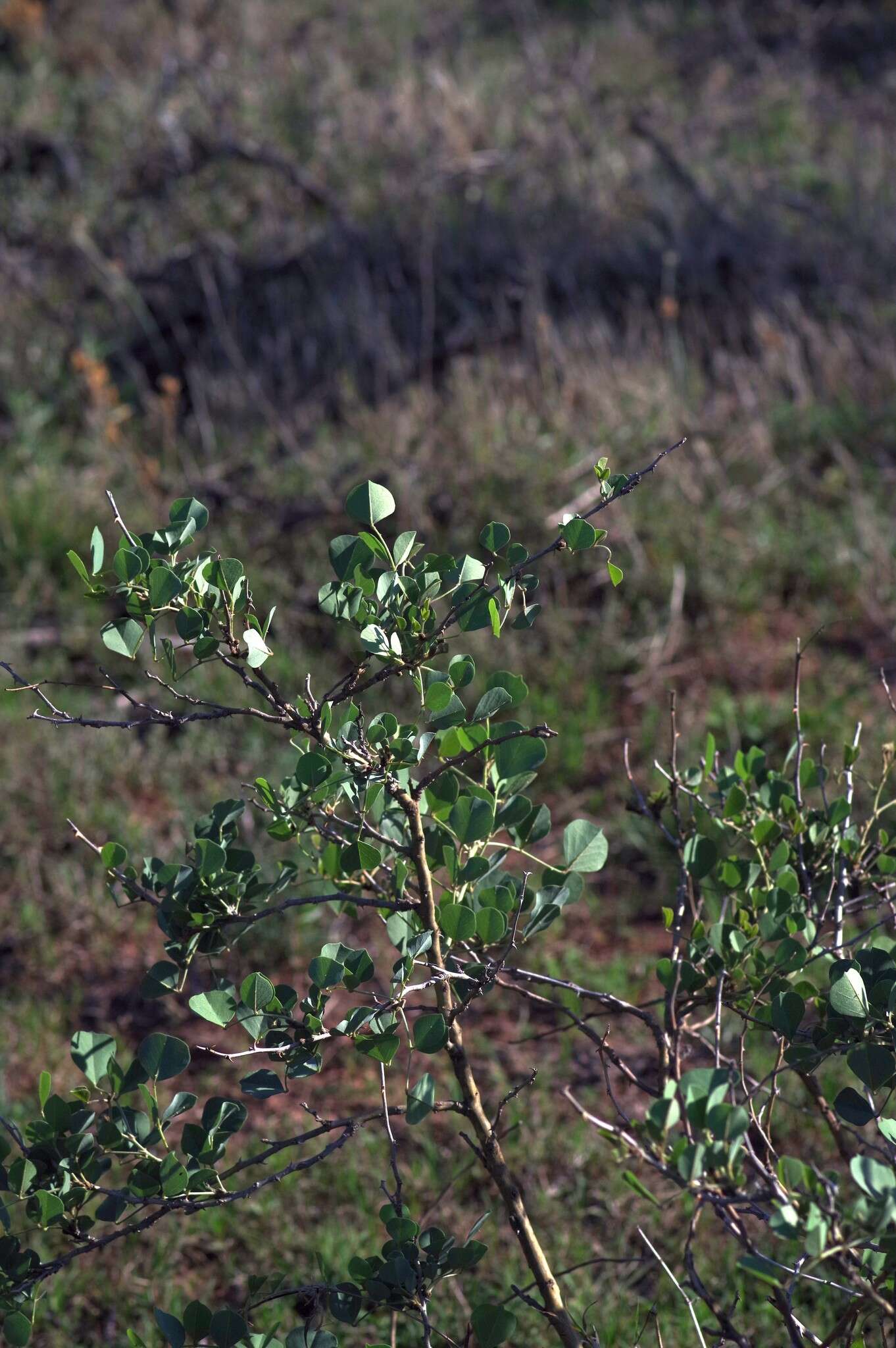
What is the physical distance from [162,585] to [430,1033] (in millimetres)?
581

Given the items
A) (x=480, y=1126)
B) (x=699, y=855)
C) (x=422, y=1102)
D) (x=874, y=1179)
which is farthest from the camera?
(x=699, y=855)

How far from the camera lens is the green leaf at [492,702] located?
1.46 metres

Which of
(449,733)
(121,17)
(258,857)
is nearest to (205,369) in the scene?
(258,857)

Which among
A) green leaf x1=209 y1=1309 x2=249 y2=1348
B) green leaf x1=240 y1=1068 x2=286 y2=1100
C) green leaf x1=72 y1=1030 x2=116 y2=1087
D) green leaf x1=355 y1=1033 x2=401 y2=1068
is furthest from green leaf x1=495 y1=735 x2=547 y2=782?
green leaf x1=209 y1=1309 x2=249 y2=1348

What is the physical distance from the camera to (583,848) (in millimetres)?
1598

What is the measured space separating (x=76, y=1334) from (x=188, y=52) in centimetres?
940

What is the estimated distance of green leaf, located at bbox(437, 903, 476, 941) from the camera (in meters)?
1.39

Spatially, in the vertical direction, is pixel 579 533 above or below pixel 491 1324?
above

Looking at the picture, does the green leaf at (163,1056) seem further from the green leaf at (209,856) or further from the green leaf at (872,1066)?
the green leaf at (872,1066)

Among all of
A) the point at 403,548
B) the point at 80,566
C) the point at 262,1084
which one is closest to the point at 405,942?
the point at 262,1084

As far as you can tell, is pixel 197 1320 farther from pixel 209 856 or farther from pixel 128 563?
pixel 128 563

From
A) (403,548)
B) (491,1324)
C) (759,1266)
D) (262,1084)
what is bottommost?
(491,1324)

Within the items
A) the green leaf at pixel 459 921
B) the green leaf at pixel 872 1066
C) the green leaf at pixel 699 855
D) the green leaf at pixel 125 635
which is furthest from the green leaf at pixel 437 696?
the green leaf at pixel 872 1066

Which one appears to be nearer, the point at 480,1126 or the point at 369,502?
the point at 369,502
